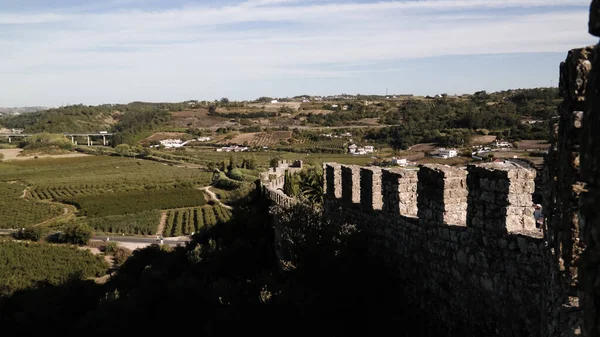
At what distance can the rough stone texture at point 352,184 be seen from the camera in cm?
859

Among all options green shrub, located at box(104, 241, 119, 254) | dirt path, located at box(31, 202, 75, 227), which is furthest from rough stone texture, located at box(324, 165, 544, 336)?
dirt path, located at box(31, 202, 75, 227)

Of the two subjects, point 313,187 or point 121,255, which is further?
point 121,255

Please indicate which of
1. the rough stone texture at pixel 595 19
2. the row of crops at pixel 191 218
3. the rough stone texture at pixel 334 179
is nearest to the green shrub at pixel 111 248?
the row of crops at pixel 191 218

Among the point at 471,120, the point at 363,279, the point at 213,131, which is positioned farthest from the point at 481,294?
the point at 213,131

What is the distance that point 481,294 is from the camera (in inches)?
217

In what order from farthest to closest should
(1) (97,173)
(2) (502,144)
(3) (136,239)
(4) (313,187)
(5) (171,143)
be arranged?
(5) (171,143) → (1) (97,173) → (3) (136,239) → (2) (502,144) → (4) (313,187)

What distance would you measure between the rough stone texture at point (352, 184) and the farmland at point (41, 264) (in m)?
25.1

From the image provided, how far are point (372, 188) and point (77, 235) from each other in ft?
127

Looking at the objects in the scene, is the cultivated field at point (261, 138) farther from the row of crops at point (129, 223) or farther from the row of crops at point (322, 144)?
the row of crops at point (129, 223)

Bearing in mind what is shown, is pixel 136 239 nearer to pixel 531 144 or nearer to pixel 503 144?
pixel 503 144

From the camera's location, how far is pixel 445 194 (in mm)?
6066

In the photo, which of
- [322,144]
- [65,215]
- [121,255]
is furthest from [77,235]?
[322,144]

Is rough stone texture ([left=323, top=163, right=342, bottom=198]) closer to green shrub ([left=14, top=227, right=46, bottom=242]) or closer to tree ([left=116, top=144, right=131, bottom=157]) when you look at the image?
green shrub ([left=14, top=227, right=46, bottom=242])

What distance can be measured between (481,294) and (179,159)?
3462 inches
